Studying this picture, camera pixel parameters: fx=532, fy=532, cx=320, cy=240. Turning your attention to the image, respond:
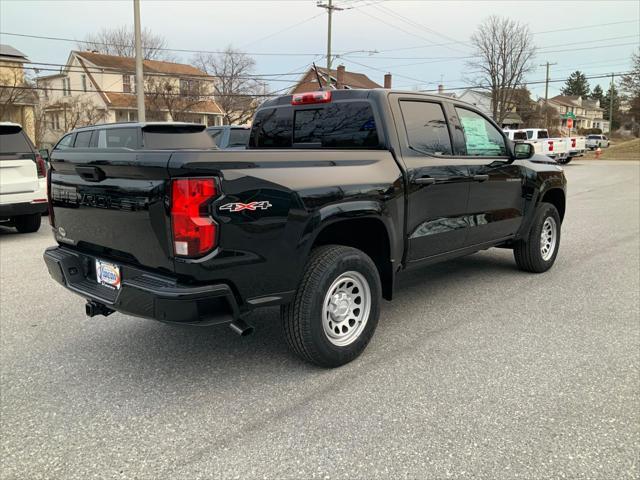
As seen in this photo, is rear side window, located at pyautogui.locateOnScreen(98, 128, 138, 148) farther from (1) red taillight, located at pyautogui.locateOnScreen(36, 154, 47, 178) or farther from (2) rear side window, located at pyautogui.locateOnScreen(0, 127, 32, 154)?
(2) rear side window, located at pyautogui.locateOnScreen(0, 127, 32, 154)

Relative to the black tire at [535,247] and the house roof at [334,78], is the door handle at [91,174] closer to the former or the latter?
the black tire at [535,247]

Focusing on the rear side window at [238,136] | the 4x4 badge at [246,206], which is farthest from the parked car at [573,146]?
the 4x4 badge at [246,206]

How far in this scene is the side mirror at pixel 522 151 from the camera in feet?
17.5

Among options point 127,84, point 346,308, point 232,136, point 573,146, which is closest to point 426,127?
point 346,308

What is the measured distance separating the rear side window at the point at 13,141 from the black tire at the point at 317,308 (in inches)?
276

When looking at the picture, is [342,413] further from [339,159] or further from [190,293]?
[339,159]

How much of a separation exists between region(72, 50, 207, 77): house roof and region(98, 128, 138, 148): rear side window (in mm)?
33874

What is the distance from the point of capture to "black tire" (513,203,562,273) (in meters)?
5.90

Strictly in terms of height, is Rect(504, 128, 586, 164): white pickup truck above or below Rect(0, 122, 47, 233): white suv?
above

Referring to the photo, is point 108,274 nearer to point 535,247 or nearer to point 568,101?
point 535,247

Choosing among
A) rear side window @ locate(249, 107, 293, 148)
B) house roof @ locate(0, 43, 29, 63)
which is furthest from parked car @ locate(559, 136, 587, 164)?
house roof @ locate(0, 43, 29, 63)

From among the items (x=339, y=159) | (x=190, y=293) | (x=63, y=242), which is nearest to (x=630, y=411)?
(x=339, y=159)

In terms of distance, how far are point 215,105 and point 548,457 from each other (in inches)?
1986

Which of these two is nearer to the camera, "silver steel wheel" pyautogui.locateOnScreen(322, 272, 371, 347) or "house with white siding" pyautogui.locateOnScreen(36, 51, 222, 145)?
"silver steel wheel" pyautogui.locateOnScreen(322, 272, 371, 347)
